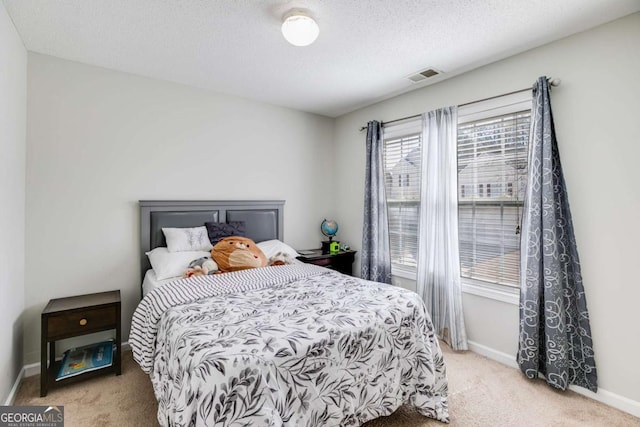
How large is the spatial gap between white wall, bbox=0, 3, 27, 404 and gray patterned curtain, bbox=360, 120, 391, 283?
3.03 m

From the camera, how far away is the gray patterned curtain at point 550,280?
2096 millimetres

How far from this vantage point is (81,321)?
2.21 metres

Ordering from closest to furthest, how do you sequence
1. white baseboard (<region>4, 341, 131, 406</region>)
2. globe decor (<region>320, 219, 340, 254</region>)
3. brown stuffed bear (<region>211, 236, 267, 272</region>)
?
white baseboard (<region>4, 341, 131, 406</region>) < brown stuffed bear (<region>211, 236, 267, 272</region>) < globe decor (<region>320, 219, 340, 254</region>)

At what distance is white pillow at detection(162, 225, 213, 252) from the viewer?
8.98 ft

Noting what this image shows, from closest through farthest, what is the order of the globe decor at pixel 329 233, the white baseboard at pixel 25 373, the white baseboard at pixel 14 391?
1. the white baseboard at pixel 14 391
2. the white baseboard at pixel 25 373
3. the globe decor at pixel 329 233

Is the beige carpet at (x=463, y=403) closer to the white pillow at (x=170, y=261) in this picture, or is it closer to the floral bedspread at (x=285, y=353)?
the floral bedspread at (x=285, y=353)

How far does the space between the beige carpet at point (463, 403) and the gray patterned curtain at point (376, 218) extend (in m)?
1.30

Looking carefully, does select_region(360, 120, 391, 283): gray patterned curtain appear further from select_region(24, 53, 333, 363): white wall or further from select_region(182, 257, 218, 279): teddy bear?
select_region(182, 257, 218, 279): teddy bear

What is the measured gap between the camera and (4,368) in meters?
1.90

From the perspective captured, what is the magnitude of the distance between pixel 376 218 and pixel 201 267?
195 centimetres

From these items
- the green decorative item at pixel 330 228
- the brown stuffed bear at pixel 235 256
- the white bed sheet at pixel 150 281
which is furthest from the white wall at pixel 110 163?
the green decorative item at pixel 330 228

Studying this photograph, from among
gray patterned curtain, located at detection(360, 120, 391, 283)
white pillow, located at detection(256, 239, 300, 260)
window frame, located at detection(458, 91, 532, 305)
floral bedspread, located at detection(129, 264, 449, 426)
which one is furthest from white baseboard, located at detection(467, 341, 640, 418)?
white pillow, located at detection(256, 239, 300, 260)

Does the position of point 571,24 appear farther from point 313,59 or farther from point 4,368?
point 4,368

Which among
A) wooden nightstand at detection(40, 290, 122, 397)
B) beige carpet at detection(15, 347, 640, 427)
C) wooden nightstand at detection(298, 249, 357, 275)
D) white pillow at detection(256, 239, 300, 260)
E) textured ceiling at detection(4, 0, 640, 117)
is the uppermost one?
textured ceiling at detection(4, 0, 640, 117)
